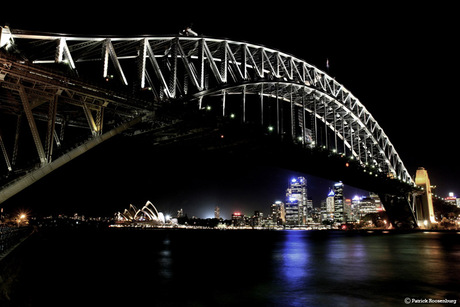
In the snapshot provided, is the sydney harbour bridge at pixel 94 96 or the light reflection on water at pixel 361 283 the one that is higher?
the sydney harbour bridge at pixel 94 96

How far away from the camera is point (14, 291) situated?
933 centimetres

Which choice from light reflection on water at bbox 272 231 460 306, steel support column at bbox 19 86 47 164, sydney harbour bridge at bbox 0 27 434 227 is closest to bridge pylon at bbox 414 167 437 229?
sydney harbour bridge at bbox 0 27 434 227

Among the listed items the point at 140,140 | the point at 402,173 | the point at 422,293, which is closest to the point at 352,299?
the point at 422,293

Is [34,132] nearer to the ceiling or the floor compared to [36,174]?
nearer to the ceiling

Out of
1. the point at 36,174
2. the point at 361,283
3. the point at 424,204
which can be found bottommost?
the point at 361,283

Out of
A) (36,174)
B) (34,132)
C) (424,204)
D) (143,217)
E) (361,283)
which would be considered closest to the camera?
(361,283)

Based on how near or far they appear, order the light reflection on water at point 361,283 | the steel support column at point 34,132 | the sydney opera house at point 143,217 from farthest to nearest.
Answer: the sydney opera house at point 143,217 < the steel support column at point 34,132 < the light reflection on water at point 361,283

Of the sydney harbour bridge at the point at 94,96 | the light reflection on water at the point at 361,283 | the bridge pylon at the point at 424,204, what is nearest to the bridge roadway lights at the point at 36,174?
the sydney harbour bridge at the point at 94,96

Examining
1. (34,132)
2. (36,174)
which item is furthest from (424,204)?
(34,132)

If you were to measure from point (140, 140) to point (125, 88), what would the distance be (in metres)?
9.03

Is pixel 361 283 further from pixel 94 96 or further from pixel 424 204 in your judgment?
pixel 424 204

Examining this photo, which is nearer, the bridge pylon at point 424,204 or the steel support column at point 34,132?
the steel support column at point 34,132

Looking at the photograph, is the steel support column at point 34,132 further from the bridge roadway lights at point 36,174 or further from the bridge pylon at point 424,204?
the bridge pylon at point 424,204

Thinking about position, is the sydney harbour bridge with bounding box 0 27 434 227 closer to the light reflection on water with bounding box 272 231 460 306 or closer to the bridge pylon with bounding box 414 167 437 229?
the light reflection on water with bounding box 272 231 460 306
